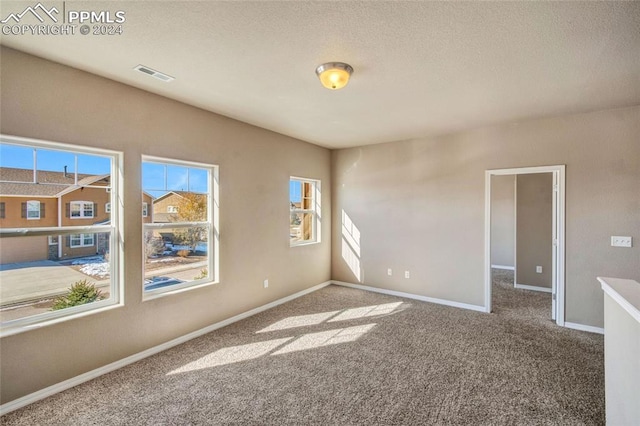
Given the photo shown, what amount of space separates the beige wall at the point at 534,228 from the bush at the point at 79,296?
641 cm

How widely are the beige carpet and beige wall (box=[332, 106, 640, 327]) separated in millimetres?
809

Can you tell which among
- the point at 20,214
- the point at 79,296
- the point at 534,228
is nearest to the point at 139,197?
the point at 20,214

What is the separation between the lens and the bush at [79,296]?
249 cm

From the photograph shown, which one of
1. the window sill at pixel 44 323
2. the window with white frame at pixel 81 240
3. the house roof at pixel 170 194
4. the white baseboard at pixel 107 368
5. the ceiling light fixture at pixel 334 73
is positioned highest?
the ceiling light fixture at pixel 334 73

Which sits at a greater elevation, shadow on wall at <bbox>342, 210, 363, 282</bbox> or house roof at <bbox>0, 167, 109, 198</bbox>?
house roof at <bbox>0, 167, 109, 198</bbox>

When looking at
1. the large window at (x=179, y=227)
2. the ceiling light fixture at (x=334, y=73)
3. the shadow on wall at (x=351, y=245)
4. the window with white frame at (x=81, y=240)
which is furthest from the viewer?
the shadow on wall at (x=351, y=245)

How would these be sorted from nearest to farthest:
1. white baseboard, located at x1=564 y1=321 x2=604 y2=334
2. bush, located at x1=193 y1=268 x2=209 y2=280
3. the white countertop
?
the white countertop < white baseboard, located at x1=564 y1=321 x2=604 y2=334 < bush, located at x1=193 y1=268 x2=209 y2=280

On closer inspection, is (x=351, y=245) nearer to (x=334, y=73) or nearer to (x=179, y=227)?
(x=179, y=227)

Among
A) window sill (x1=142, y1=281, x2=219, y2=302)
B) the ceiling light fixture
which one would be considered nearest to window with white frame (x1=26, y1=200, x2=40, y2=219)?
window sill (x1=142, y1=281, x2=219, y2=302)

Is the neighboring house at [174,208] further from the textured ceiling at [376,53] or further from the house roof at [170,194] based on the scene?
the textured ceiling at [376,53]

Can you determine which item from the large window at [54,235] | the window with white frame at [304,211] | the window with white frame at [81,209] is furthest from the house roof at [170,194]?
the window with white frame at [304,211]

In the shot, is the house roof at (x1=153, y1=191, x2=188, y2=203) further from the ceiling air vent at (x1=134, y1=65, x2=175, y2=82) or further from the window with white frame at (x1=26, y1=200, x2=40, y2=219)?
the ceiling air vent at (x1=134, y1=65, x2=175, y2=82)

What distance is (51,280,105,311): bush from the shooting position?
2487 mm

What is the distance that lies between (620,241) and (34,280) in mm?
5956
